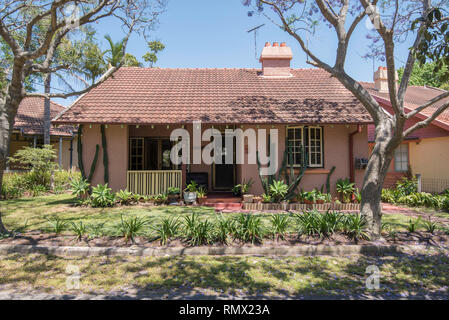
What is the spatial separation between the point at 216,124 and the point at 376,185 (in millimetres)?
5406

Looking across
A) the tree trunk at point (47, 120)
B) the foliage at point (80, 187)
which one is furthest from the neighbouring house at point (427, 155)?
the tree trunk at point (47, 120)

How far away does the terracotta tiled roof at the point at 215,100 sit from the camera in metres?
9.84

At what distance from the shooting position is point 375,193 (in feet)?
20.0

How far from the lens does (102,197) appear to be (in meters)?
9.35

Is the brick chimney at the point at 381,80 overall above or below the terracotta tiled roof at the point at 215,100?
above

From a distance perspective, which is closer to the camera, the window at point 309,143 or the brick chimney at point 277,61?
the window at point 309,143

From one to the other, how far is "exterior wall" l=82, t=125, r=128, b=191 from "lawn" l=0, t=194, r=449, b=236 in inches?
49.0

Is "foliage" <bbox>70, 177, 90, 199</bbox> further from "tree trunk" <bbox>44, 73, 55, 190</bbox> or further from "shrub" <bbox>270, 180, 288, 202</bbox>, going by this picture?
"shrub" <bbox>270, 180, 288, 202</bbox>

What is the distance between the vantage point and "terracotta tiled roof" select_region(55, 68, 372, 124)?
→ 9.84 m

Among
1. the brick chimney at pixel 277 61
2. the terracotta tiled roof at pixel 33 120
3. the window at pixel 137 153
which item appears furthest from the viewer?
the terracotta tiled roof at pixel 33 120

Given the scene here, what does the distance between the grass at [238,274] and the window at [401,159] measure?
10091 millimetres

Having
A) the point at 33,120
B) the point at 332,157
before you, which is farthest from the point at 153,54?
the point at 332,157

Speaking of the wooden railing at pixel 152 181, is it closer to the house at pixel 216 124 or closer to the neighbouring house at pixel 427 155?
the house at pixel 216 124

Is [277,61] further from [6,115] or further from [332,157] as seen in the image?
[6,115]
